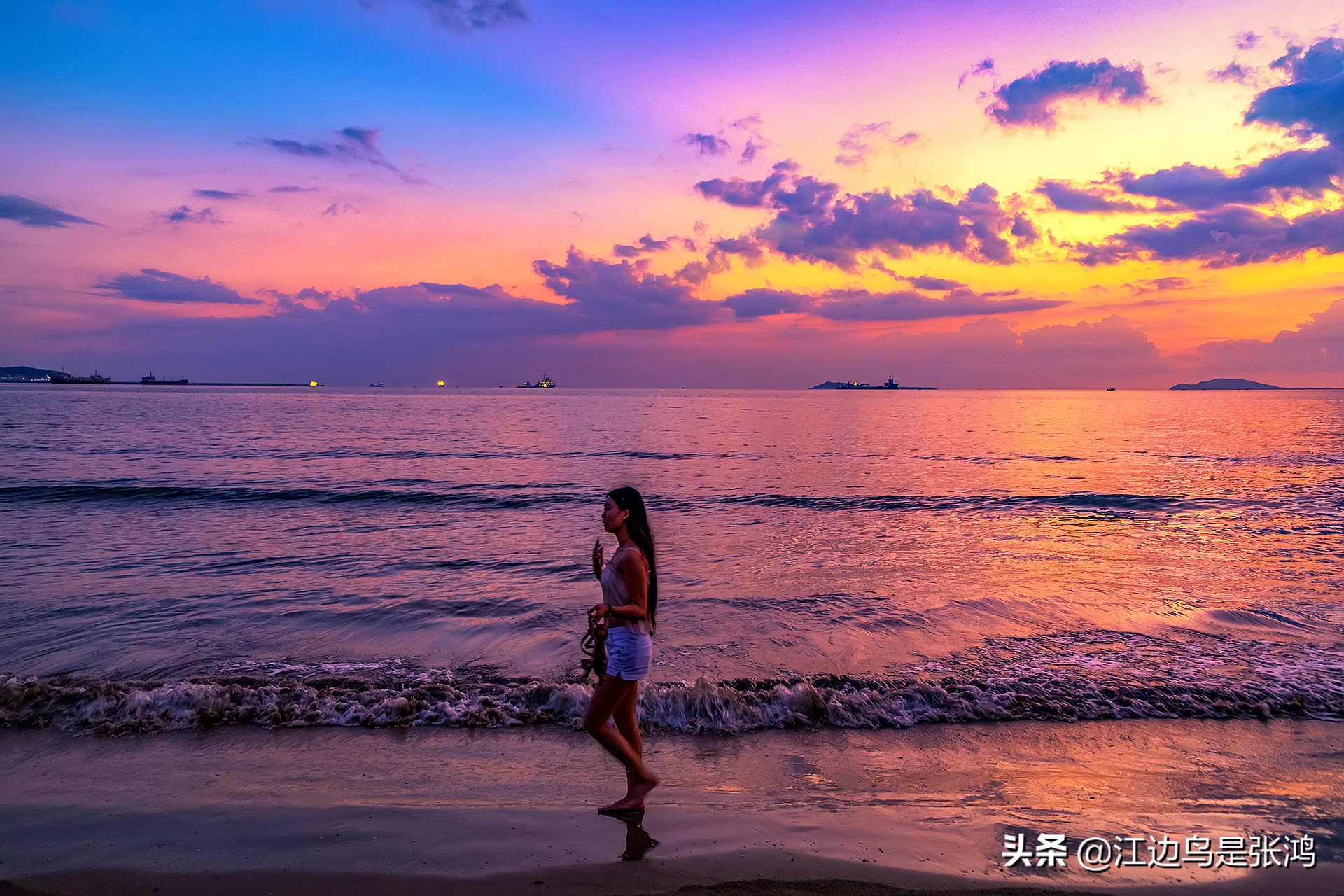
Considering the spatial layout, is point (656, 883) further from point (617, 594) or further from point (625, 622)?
point (617, 594)

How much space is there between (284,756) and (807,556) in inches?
446

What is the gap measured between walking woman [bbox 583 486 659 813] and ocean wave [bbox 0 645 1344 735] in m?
1.99

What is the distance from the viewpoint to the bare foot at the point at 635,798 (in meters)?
5.16

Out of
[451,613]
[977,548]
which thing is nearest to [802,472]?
[977,548]

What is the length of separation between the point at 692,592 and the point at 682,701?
521 centimetres

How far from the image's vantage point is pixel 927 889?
14.1 ft

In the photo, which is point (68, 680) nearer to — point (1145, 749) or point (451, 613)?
point (451, 613)

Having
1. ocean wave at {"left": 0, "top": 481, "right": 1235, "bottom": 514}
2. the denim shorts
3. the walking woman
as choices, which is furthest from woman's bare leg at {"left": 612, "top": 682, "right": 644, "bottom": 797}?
ocean wave at {"left": 0, "top": 481, "right": 1235, "bottom": 514}

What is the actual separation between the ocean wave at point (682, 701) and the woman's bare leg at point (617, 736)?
6.25 ft

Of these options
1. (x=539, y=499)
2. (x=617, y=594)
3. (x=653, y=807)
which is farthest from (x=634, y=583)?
(x=539, y=499)

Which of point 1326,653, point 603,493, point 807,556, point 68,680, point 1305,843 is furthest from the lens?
point 603,493

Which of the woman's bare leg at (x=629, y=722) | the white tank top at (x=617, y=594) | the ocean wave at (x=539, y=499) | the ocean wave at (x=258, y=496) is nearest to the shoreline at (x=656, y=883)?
the woman's bare leg at (x=629, y=722)

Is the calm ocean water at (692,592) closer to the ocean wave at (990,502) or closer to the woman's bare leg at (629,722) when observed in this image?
the ocean wave at (990,502)

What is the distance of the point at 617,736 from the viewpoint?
5207mm
